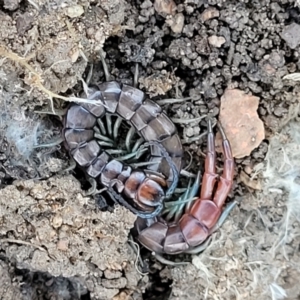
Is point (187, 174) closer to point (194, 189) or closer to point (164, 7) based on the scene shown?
point (194, 189)

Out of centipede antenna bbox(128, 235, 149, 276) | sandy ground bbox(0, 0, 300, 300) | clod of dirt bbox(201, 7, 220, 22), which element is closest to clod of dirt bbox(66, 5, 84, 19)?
sandy ground bbox(0, 0, 300, 300)

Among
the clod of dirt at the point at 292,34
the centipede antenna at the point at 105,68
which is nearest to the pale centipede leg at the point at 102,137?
the centipede antenna at the point at 105,68

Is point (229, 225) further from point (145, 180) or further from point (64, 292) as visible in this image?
point (64, 292)

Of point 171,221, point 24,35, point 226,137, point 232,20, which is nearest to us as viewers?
point 24,35

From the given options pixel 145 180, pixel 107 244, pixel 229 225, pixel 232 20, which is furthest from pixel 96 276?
pixel 232 20

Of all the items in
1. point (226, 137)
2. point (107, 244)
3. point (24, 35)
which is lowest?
point (107, 244)
